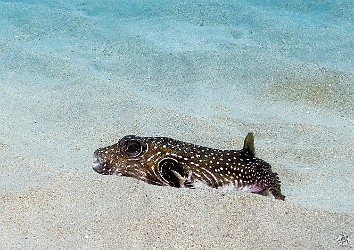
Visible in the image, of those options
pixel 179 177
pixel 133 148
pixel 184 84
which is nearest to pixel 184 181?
pixel 179 177

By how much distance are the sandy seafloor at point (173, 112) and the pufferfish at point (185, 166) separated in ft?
0.41

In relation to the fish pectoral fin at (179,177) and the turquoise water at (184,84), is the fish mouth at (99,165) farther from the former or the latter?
the fish pectoral fin at (179,177)

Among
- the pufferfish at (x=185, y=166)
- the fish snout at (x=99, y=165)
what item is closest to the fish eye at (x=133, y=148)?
the pufferfish at (x=185, y=166)

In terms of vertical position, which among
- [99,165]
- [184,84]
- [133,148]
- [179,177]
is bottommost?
[184,84]

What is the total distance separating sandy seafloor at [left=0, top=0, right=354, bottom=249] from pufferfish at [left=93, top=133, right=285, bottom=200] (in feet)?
0.41

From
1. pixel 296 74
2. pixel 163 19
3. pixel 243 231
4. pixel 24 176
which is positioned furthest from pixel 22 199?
pixel 163 19

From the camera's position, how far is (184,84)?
7969 millimetres

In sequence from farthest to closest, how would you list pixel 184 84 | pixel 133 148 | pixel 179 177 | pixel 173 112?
pixel 184 84
pixel 173 112
pixel 133 148
pixel 179 177

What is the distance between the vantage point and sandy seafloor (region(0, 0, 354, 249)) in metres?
4.30

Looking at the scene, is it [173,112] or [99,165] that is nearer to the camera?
[99,165]

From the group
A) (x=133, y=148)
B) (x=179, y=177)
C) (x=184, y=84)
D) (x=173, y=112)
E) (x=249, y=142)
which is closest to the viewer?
(x=179, y=177)

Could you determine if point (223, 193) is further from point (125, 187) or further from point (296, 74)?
point (296, 74)

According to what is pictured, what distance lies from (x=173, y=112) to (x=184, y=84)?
49.3 inches

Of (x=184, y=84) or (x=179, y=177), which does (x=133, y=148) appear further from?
(x=184, y=84)
